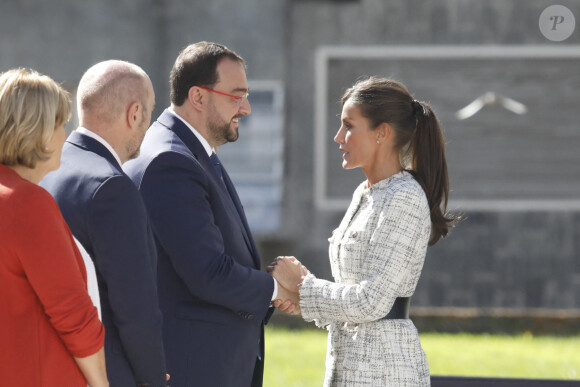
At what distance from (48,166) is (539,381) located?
93.6 inches

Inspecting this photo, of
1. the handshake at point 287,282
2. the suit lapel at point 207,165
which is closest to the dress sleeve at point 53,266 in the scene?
the suit lapel at point 207,165

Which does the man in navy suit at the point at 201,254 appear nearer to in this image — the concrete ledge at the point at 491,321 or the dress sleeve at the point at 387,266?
the dress sleeve at the point at 387,266

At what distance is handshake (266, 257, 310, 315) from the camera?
3889 mm

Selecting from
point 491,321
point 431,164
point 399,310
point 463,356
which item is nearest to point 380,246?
point 399,310

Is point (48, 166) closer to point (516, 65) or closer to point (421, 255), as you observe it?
point (421, 255)

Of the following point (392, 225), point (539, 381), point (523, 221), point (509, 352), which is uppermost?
point (392, 225)

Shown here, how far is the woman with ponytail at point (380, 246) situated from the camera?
3660mm

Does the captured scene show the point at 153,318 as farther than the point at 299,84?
No

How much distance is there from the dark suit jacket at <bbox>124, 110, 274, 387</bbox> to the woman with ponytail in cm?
24

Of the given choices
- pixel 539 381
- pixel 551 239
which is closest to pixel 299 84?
pixel 551 239

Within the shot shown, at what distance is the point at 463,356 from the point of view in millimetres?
9773

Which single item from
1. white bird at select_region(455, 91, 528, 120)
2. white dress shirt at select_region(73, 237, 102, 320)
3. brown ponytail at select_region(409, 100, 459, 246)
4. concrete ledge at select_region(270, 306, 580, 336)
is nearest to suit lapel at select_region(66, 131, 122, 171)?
white dress shirt at select_region(73, 237, 102, 320)

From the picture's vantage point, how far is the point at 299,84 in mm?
12922

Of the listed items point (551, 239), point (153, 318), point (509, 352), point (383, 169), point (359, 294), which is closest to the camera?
point (153, 318)
